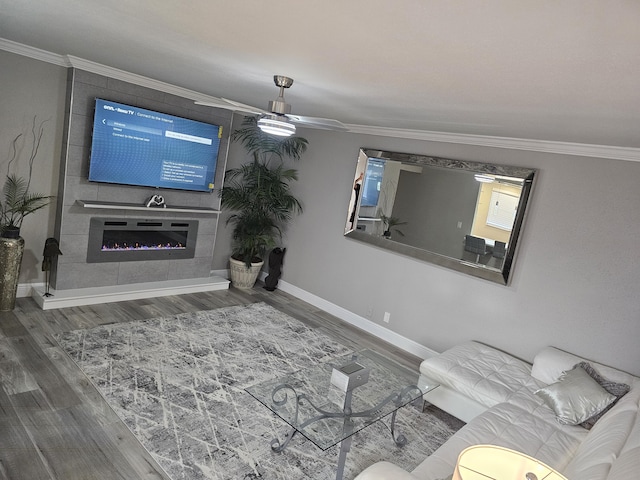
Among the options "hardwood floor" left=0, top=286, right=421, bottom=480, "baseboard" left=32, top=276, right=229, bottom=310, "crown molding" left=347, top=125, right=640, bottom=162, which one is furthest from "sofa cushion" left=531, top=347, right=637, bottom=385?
"baseboard" left=32, top=276, right=229, bottom=310

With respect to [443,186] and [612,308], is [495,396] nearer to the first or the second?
[612,308]

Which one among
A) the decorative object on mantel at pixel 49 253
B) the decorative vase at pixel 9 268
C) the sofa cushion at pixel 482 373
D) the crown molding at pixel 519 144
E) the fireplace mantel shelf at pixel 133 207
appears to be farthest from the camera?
the fireplace mantel shelf at pixel 133 207

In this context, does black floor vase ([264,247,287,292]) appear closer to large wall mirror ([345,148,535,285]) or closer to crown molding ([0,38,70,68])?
large wall mirror ([345,148,535,285])

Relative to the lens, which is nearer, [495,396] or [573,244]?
[495,396]

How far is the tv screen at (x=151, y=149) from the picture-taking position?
4.45 meters

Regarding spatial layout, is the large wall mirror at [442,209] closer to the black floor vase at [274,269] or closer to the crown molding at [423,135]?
the crown molding at [423,135]

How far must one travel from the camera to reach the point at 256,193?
5.80 m

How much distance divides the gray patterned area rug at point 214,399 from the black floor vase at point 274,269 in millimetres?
1412

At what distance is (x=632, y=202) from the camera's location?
3.51m

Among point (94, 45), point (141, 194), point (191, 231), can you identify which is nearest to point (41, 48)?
point (94, 45)

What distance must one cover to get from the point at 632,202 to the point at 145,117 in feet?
15.3

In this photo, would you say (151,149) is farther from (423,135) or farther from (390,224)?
(423,135)

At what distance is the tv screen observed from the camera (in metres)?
4.45

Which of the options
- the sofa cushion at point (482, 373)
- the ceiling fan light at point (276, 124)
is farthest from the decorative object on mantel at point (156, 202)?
the sofa cushion at point (482, 373)
